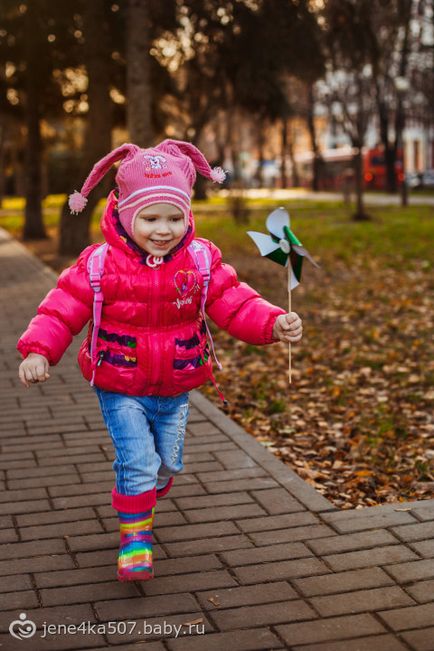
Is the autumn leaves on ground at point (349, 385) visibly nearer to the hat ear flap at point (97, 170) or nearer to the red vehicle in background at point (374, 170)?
the hat ear flap at point (97, 170)

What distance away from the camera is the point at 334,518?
470cm

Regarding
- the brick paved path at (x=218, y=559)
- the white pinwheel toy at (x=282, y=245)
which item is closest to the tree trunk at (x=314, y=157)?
the brick paved path at (x=218, y=559)

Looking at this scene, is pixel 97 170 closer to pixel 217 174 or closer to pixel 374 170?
pixel 217 174

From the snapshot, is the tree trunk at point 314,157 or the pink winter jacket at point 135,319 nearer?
the pink winter jacket at point 135,319

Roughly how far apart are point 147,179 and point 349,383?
14.7 feet

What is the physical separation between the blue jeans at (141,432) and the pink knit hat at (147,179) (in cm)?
69

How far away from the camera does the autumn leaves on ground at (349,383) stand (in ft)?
19.0

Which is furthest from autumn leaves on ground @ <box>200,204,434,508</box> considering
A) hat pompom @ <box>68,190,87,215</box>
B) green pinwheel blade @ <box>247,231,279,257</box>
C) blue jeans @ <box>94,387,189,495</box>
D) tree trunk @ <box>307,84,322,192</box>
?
tree trunk @ <box>307,84,322,192</box>

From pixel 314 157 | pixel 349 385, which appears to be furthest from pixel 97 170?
pixel 314 157

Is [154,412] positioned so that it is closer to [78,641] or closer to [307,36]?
[78,641]

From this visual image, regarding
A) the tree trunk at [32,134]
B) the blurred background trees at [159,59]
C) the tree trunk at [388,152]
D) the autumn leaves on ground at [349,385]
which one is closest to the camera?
the autumn leaves on ground at [349,385]

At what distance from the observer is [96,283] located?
13.0 ft

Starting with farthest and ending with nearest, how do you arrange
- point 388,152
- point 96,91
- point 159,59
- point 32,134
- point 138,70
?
point 388,152, point 32,134, point 159,59, point 96,91, point 138,70

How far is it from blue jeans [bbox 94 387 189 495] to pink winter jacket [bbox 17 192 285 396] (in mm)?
64
